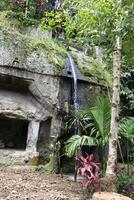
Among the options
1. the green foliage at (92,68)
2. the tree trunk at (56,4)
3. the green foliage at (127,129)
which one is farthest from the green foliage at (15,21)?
the green foliage at (127,129)

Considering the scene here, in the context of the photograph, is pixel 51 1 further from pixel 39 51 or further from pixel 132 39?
pixel 132 39

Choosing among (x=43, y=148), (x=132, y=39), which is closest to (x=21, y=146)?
(x=43, y=148)

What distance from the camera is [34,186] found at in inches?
201

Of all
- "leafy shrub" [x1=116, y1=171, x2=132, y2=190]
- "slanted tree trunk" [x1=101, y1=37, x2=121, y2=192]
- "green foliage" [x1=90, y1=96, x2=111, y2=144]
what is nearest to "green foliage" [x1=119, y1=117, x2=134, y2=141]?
"green foliage" [x1=90, y1=96, x2=111, y2=144]

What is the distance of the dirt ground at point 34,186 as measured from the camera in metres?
4.63

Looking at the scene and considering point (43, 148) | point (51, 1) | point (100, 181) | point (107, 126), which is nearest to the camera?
point (100, 181)

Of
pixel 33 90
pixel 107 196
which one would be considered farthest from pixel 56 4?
pixel 107 196

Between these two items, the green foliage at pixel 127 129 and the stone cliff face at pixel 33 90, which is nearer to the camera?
the green foliage at pixel 127 129

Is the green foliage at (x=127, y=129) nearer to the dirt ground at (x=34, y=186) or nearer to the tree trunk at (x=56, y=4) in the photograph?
the dirt ground at (x=34, y=186)

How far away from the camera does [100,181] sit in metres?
4.74

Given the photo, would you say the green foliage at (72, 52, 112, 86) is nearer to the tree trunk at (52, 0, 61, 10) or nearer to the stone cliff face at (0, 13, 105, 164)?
the stone cliff face at (0, 13, 105, 164)

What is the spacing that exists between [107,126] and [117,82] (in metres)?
0.84

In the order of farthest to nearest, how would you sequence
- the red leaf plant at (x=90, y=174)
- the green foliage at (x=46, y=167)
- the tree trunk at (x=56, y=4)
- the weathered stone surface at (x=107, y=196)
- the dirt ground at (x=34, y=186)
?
the tree trunk at (x=56, y=4) → the green foliage at (x=46, y=167) → the red leaf plant at (x=90, y=174) → the dirt ground at (x=34, y=186) → the weathered stone surface at (x=107, y=196)

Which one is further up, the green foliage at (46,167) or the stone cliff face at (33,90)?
the stone cliff face at (33,90)
